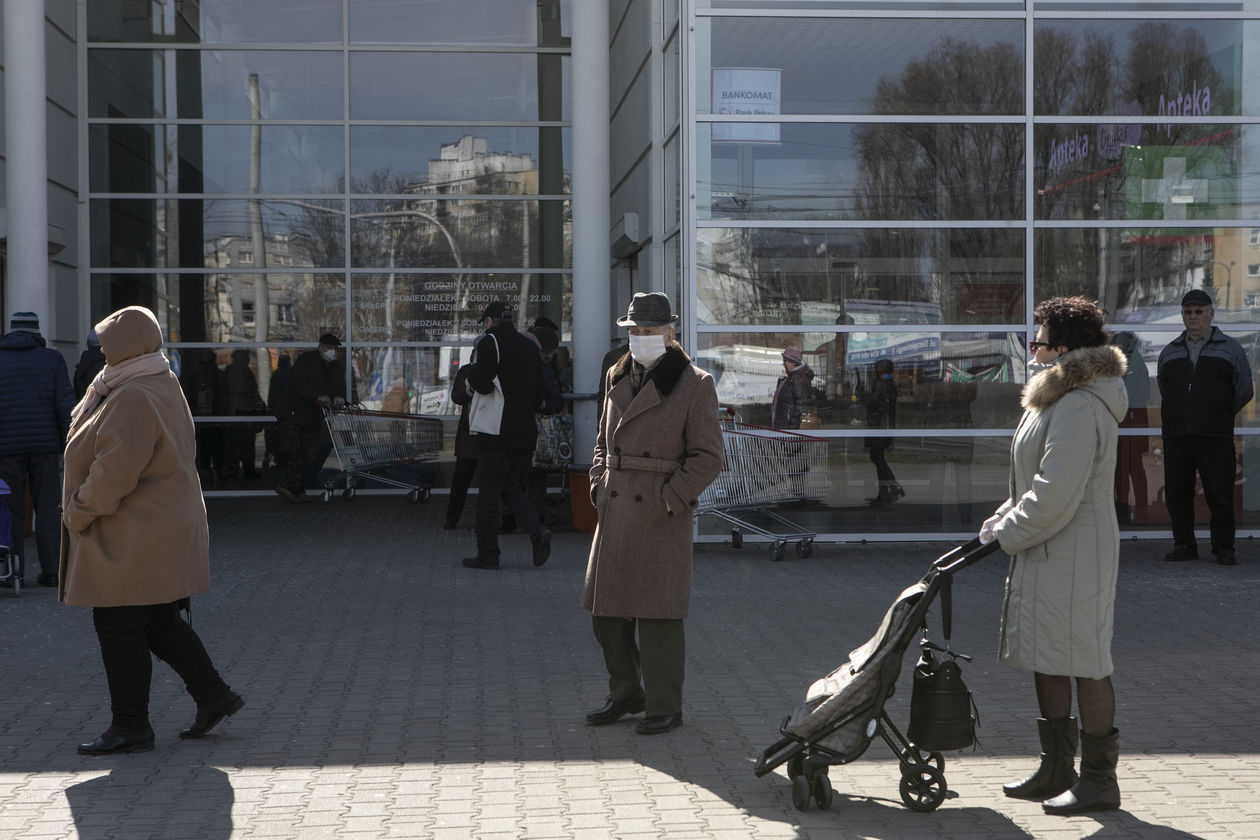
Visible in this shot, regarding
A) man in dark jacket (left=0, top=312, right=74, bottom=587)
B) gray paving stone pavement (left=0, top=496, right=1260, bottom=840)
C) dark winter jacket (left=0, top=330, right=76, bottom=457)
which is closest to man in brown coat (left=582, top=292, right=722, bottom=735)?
gray paving stone pavement (left=0, top=496, right=1260, bottom=840)

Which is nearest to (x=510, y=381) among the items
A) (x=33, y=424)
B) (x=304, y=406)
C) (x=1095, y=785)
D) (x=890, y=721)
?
(x=33, y=424)

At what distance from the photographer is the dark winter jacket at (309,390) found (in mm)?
16250

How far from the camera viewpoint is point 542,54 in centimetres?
1803

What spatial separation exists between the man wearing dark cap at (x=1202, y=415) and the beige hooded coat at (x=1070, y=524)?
638 centimetres

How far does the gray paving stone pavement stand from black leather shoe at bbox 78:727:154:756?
98 millimetres

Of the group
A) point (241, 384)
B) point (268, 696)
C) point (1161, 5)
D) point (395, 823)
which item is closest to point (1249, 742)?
point (395, 823)

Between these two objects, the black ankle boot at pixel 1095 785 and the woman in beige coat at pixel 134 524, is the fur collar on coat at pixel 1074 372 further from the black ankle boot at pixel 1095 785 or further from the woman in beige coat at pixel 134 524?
the woman in beige coat at pixel 134 524

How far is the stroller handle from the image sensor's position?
16.3 ft

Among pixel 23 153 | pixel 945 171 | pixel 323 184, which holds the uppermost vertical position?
pixel 323 184

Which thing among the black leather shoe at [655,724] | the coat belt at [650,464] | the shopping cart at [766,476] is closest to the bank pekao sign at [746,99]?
the shopping cart at [766,476]

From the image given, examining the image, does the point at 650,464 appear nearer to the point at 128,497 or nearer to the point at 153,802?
the point at 128,497

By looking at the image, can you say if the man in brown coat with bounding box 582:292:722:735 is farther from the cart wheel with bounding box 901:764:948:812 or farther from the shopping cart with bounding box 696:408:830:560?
the shopping cart with bounding box 696:408:830:560

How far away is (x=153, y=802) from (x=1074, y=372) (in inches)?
141

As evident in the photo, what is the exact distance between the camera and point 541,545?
35.2 ft
